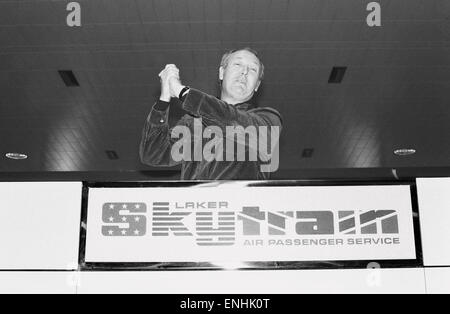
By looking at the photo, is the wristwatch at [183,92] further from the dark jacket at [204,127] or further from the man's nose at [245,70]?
the man's nose at [245,70]

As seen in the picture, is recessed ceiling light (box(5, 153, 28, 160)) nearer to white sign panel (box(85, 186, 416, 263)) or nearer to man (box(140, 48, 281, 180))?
man (box(140, 48, 281, 180))

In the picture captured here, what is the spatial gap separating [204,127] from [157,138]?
0.16 meters

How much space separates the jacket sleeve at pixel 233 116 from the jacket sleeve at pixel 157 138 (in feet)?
0.36

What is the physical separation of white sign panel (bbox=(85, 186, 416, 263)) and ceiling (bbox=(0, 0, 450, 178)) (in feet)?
13.5

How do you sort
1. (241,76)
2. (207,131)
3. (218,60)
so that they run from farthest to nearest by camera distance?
1. (218,60)
2. (241,76)
3. (207,131)

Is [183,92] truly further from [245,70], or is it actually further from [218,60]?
[218,60]

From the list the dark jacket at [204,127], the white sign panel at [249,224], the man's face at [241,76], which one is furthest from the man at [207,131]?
the white sign panel at [249,224]

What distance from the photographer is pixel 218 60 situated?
6.18m

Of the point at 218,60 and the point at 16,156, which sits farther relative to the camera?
the point at 16,156

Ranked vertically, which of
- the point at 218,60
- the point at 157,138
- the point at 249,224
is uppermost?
→ the point at 218,60

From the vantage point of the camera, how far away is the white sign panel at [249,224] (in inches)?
50.6

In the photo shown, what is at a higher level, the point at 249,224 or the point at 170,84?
the point at 170,84

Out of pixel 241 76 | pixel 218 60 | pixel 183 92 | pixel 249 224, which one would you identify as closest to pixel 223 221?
pixel 249 224
